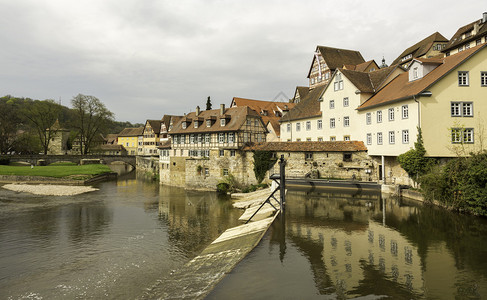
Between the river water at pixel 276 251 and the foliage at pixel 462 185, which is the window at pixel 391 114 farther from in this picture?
the river water at pixel 276 251

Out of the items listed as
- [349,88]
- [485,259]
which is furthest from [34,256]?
[349,88]

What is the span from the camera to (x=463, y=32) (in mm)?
44312

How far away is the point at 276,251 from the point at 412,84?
2140cm

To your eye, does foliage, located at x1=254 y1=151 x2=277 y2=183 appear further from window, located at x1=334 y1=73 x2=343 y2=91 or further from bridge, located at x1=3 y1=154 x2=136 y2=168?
bridge, located at x1=3 y1=154 x2=136 y2=168

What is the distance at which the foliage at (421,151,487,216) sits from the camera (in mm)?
17516

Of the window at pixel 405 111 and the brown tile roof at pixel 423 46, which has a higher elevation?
the brown tile roof at pixel 423 46

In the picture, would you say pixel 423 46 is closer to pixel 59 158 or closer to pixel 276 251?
pixel 276 251

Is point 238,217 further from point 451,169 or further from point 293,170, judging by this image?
point 451,169

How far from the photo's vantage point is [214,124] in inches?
1576

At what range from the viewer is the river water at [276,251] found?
32.9ft

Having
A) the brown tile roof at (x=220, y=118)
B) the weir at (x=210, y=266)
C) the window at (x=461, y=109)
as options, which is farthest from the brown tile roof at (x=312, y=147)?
the weir at (x=210, y=266)

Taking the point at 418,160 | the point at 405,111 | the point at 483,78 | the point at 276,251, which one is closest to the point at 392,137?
the point at 405,111

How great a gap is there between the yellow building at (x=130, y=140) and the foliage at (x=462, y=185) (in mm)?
87385

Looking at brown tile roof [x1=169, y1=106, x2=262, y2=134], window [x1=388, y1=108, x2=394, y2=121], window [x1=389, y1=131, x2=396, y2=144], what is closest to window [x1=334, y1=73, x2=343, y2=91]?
window [x1=388, y1=108, x2=394, y2=121]
